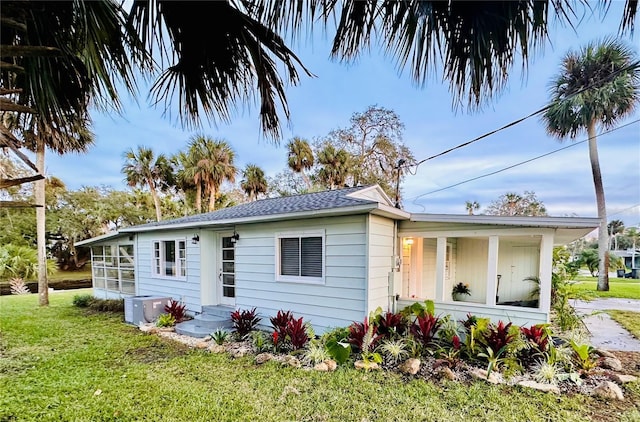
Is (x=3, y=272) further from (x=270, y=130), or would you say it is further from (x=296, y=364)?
(x=270, y=130)

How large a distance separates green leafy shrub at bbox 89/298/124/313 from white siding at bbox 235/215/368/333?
4.47 m

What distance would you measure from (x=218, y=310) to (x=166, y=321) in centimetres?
113

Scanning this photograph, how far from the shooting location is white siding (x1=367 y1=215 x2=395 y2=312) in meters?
5.36

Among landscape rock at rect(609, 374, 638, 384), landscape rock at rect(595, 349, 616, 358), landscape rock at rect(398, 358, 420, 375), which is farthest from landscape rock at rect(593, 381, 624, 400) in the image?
landscape rock at rect(398, 358, 420, 375)

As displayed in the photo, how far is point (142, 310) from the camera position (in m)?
7.41

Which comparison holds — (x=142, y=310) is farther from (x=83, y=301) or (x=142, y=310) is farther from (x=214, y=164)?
(x=214, y=164)

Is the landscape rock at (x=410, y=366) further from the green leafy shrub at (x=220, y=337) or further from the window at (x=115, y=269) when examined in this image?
the window at (x=115, y=269)

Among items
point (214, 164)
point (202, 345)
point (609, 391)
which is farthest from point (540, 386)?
point (214, 164)

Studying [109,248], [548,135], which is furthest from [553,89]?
[109,248]

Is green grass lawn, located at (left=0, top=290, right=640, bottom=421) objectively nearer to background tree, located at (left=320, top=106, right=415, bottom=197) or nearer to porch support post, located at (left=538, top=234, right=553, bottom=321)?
porch support post, located at (left=538, top=234, right=553, bottom=321)

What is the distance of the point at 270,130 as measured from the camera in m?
2.11

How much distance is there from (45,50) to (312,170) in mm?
18613

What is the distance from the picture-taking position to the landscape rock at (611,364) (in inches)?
175

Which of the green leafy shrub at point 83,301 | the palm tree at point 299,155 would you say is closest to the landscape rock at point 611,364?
the green leafy shrub at point 83,301
